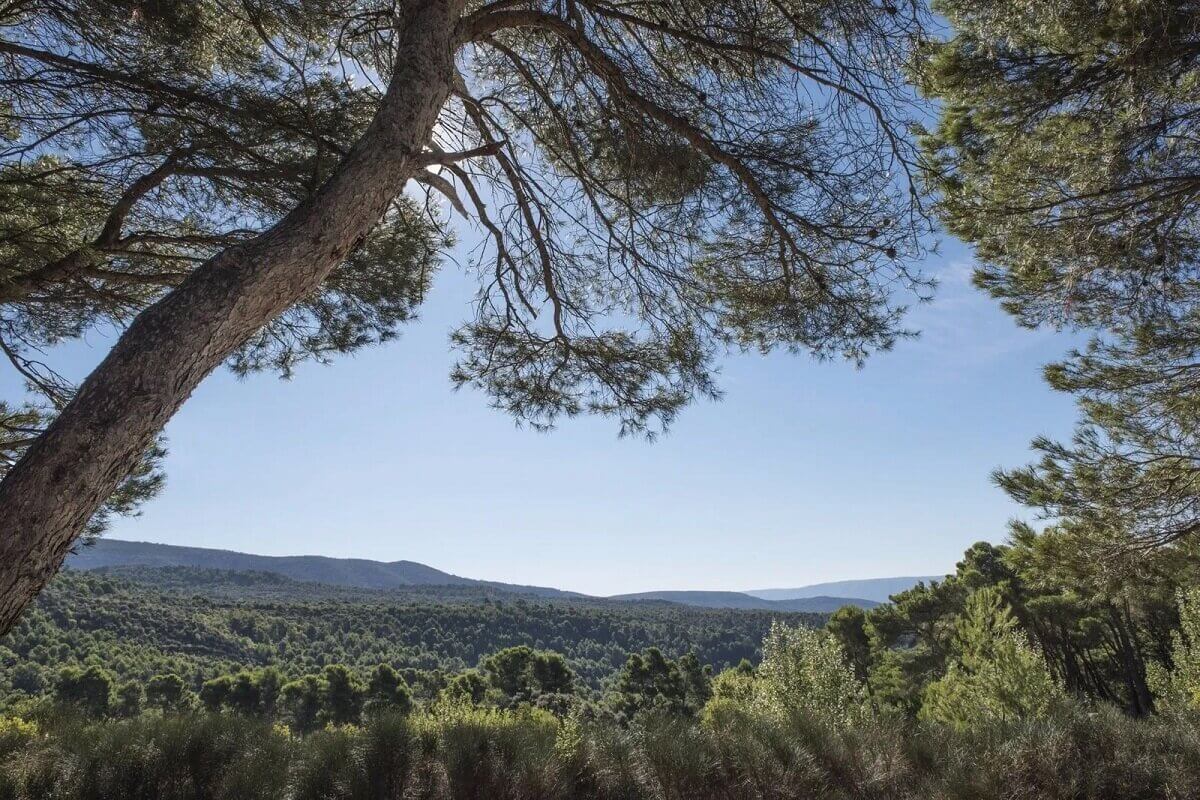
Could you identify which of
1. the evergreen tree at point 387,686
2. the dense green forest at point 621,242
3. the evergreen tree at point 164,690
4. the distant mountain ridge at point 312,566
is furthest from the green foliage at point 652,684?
the distant mountain ridge at point 312,566

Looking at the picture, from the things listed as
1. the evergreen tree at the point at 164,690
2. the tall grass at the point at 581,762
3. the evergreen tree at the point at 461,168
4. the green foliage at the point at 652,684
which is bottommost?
the evergreen tree at the point at 164,690

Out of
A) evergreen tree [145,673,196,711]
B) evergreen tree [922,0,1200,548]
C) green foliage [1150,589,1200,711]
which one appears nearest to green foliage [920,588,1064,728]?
green foliage [1150,589,1200,711]

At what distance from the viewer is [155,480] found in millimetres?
5340

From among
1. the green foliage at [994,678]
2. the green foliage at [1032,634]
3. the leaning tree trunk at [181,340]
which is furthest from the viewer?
the green foliage at [1032,634]

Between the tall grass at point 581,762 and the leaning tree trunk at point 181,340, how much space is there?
7.39 feet

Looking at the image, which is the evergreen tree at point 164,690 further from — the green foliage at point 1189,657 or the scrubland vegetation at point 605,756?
the green foliage at point 1189,657

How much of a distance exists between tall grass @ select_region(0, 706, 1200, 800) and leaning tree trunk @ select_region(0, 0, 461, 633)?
2251 mm

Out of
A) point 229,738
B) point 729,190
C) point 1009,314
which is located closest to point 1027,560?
point 1009,314

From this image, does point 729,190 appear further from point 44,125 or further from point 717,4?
point 44,125

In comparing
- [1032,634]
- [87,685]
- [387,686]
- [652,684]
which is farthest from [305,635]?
[1032,634]

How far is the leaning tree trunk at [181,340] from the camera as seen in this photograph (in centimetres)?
146

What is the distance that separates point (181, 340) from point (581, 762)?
3.00 m

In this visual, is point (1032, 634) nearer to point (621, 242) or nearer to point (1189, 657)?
point (1189, 657)

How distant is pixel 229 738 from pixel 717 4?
5.13 metres
